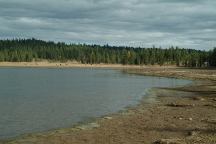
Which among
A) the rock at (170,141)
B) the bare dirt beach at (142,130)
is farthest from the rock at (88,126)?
the rock at (170,141)

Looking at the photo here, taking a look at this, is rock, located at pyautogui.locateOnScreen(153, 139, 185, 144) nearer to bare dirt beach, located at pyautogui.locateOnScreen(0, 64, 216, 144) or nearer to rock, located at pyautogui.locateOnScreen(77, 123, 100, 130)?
bare dirt beach, located at pyautogui.locateOnScreen(0, 64, 216, 144)

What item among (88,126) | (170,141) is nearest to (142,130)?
(88,126)

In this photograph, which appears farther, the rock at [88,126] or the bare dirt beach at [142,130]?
the rock at [88,126]

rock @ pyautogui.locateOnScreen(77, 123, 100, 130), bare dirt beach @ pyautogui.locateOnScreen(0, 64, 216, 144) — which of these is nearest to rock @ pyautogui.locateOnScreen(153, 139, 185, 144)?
bare dirt beach @ pyautogui.locateOnScreen(0, 64, 216, 144)

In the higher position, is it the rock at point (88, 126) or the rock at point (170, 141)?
the rock at point (170, 141)

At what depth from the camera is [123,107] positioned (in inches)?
1727

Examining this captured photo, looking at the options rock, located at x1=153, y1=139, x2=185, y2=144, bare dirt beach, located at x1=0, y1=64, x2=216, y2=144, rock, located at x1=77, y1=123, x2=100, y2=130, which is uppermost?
rock, located at x1=153, y1=139, x2=185, y2=144

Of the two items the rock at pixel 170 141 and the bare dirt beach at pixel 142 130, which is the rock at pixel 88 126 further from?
the rock at pixel 170 141

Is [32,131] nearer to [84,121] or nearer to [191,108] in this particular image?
[84,121]

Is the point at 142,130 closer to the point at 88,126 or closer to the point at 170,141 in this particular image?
the point at 88,126

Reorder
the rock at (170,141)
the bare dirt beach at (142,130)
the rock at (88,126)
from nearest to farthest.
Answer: the rock at (170,141)
the bare dirt beach at (142,130)
the rock at (88,126)

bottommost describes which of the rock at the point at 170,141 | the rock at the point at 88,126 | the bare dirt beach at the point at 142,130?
the rock at the point at 88,126

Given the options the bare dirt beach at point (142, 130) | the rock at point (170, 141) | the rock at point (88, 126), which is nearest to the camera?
the rock at point (170, 141)

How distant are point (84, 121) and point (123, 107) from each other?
1037 cm
